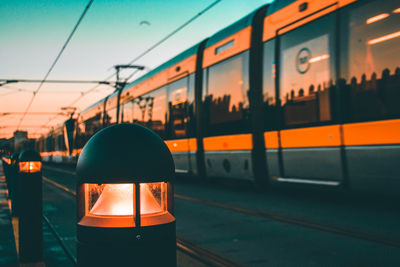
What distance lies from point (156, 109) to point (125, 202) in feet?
37.6

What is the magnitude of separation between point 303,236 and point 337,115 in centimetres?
220

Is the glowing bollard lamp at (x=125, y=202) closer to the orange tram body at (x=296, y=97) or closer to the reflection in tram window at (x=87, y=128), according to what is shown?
the orange tram body at (x=296, y=97)

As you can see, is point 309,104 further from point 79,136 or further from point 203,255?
point 79,136

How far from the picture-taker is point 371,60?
19.4ft

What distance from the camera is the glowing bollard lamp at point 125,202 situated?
1.90 meters

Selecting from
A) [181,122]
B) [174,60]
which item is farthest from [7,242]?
[174,60]

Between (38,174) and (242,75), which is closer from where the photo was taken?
(38,174)

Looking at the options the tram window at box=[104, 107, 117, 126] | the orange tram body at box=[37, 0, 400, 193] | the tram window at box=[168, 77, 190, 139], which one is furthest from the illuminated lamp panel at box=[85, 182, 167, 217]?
the tram window at box=[104, 107, 117, 126]

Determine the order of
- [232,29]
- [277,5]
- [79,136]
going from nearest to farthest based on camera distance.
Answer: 1. [277,5]
2. [232,29]
3. [79,136]

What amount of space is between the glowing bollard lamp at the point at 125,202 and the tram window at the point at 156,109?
10517 mm

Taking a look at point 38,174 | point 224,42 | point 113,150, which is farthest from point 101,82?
point 113,150

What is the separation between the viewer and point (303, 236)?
500 centimetres

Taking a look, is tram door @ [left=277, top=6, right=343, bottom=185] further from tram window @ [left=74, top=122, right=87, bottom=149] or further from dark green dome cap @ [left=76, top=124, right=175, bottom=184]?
tram window @ [left=74, top=122, right=87, bottom=149]

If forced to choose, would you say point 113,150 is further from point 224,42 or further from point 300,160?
point 224,42
